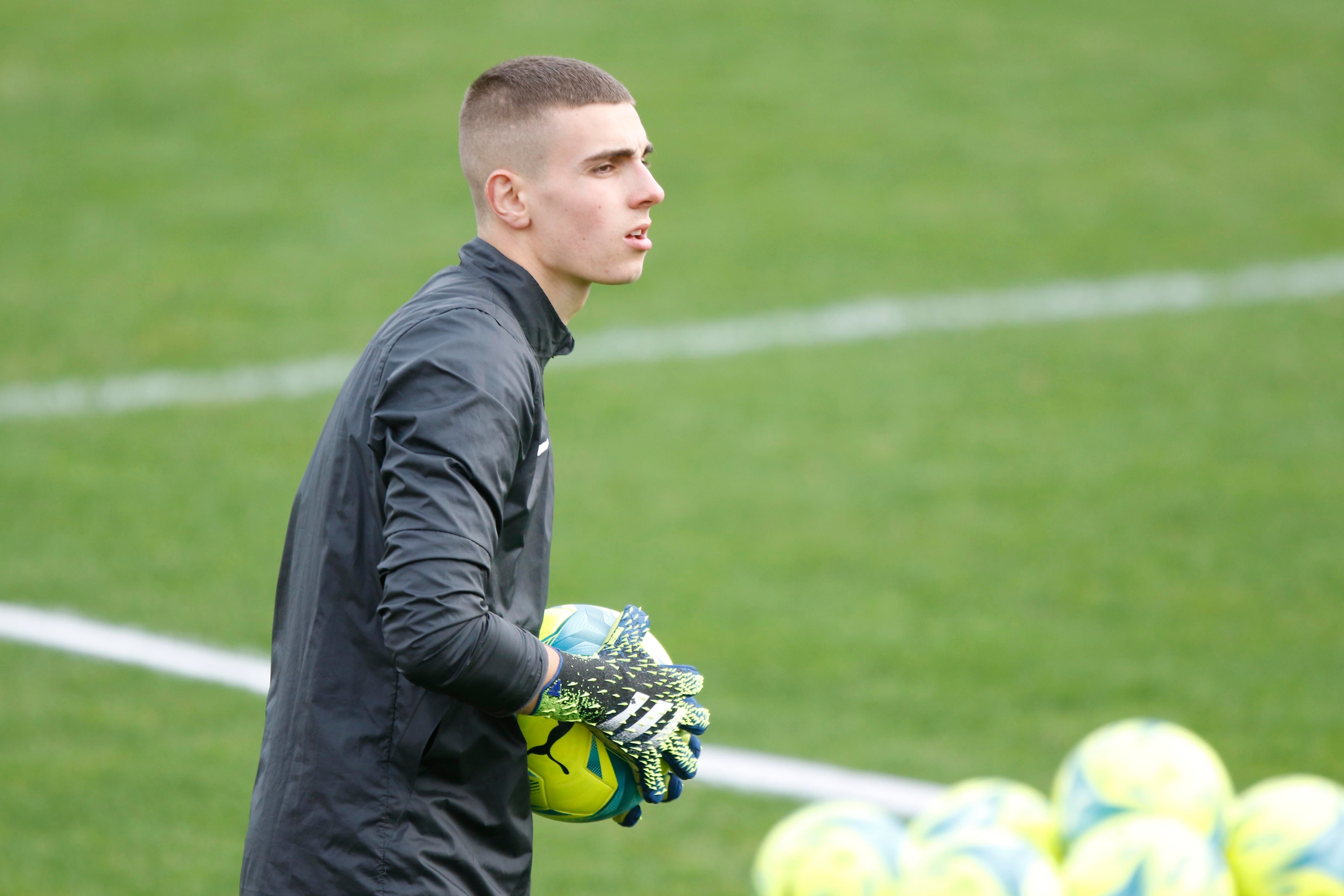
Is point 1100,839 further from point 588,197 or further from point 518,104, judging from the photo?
point 518,104

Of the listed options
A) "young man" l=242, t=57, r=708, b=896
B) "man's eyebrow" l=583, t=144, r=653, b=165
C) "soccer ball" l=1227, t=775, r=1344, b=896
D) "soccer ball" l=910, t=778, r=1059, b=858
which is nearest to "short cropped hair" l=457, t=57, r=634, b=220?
"young man" l=242, t=57, r=708, b=896

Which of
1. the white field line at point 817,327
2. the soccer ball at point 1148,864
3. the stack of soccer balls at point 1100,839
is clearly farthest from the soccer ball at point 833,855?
the white field line at point 817,327

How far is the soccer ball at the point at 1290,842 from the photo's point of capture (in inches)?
180

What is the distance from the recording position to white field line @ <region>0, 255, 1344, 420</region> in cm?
1037

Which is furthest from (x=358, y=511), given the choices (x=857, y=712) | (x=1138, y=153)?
(x=1138, y=153)

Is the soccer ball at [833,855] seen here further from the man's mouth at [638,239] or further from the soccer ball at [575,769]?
the man's mouth at [638,239]

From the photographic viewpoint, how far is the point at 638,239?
3.41 meters

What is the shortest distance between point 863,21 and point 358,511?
1406 cm

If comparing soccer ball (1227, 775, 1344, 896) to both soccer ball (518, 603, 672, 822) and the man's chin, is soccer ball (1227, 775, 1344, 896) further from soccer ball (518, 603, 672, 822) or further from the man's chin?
the man's chin

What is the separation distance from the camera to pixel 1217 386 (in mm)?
10453

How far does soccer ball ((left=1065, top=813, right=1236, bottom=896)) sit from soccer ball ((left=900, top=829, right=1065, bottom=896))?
3.6 inches

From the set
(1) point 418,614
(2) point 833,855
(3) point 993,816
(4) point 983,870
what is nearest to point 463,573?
(1) point 418,614

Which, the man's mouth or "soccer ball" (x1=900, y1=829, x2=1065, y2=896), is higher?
the man's mouth

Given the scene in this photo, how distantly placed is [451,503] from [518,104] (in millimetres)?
1025
